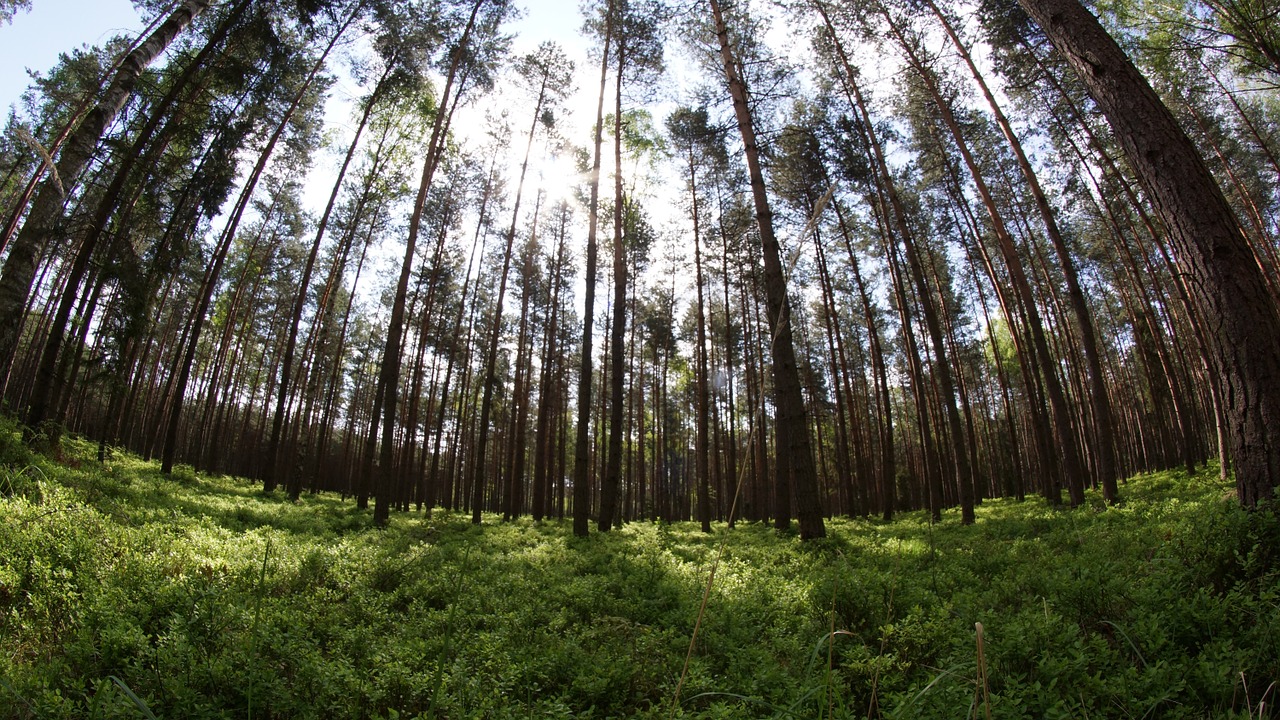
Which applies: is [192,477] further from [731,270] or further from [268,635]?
[731,270]

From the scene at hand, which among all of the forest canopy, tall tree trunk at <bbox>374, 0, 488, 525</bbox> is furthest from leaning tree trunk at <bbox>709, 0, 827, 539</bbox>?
tall tree trunk at <bbox>374, 0, 488, 525</bbox>

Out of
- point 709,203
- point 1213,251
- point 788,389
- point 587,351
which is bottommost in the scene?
point 788,389

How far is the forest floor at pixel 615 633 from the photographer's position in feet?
7.76

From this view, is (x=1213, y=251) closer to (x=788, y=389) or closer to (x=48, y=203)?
(x=788, y=389)

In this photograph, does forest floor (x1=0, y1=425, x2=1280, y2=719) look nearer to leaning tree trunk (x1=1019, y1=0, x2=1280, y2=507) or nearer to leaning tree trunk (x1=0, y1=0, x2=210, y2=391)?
leaning tree trunk (x1=1019, y1=0, x2=1280, y2=507)

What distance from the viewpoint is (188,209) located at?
47.3 ft

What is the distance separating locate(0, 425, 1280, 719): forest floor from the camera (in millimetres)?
2365

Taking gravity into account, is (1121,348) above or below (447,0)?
below

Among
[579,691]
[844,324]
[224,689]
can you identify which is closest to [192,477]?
[224,689]

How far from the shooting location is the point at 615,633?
13.2 ft

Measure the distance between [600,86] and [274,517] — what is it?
13100mm

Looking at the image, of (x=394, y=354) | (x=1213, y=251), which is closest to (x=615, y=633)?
(x=1213, y=251)

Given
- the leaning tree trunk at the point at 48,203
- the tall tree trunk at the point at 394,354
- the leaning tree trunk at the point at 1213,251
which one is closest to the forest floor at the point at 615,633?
the leaning tree trunk at the point at 1213,251

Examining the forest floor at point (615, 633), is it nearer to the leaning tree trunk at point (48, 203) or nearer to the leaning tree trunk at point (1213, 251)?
the leaning tree trunk at point (1213, 251)
